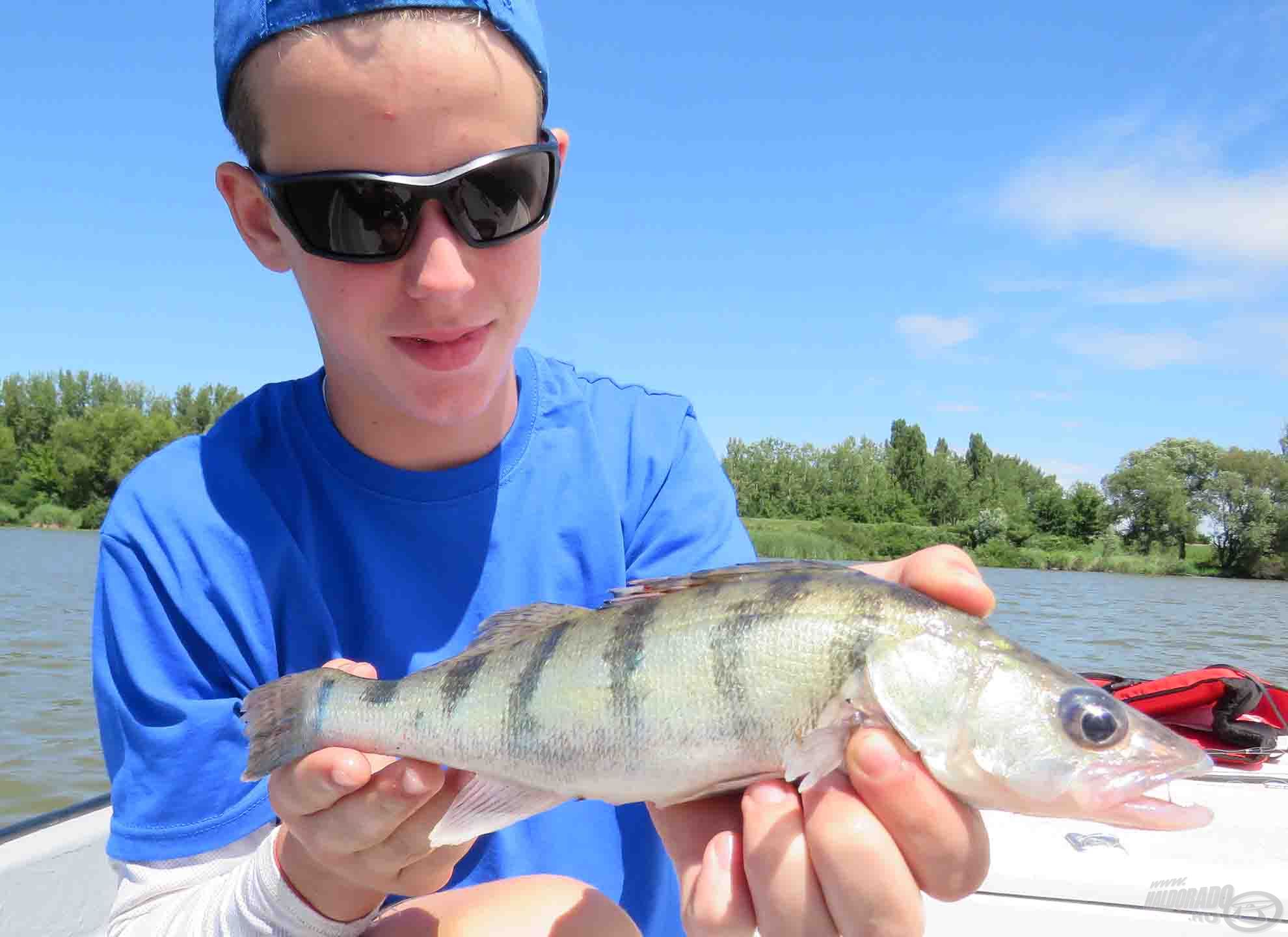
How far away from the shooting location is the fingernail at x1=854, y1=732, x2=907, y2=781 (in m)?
1.52

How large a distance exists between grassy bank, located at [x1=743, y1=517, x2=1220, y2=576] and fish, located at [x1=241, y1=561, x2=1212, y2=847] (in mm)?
46860

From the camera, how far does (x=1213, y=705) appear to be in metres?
4.82

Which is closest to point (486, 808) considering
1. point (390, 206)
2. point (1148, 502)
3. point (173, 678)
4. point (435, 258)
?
point (173, 678)

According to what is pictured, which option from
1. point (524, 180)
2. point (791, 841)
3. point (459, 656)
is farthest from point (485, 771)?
point (524, 180)

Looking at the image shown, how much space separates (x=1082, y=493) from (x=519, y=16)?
70731mm

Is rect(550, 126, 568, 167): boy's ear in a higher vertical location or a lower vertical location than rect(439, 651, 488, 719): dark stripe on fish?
higher

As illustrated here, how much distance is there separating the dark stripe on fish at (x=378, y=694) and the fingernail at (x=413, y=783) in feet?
0.52

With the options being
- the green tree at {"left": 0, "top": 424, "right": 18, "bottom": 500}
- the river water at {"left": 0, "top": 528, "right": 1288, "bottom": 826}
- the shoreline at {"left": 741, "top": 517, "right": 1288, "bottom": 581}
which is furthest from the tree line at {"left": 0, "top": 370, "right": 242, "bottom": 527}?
the shoreline at {"left": 741, "top": 517, "right": 1288, "bottom": 581}

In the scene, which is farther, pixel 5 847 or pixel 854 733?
pixel 5 847

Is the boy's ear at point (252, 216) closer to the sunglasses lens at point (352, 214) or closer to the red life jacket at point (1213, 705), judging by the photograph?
the sunglasses lens at point (352, 214)

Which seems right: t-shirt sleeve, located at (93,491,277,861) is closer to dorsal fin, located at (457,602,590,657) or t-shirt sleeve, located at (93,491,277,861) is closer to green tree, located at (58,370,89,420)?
dorsal fin, located at (457,602,590,657)

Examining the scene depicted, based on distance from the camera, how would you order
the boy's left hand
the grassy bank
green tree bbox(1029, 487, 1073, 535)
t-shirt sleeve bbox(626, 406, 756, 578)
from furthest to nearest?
green tree bbox(1029, 487, 1073, 535) → the grassy bank → t-shirt sleeve bbox(626, 406, 756, 578) → the boy's left hand

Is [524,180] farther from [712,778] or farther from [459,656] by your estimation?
[712,778]

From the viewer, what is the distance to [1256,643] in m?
17.8
